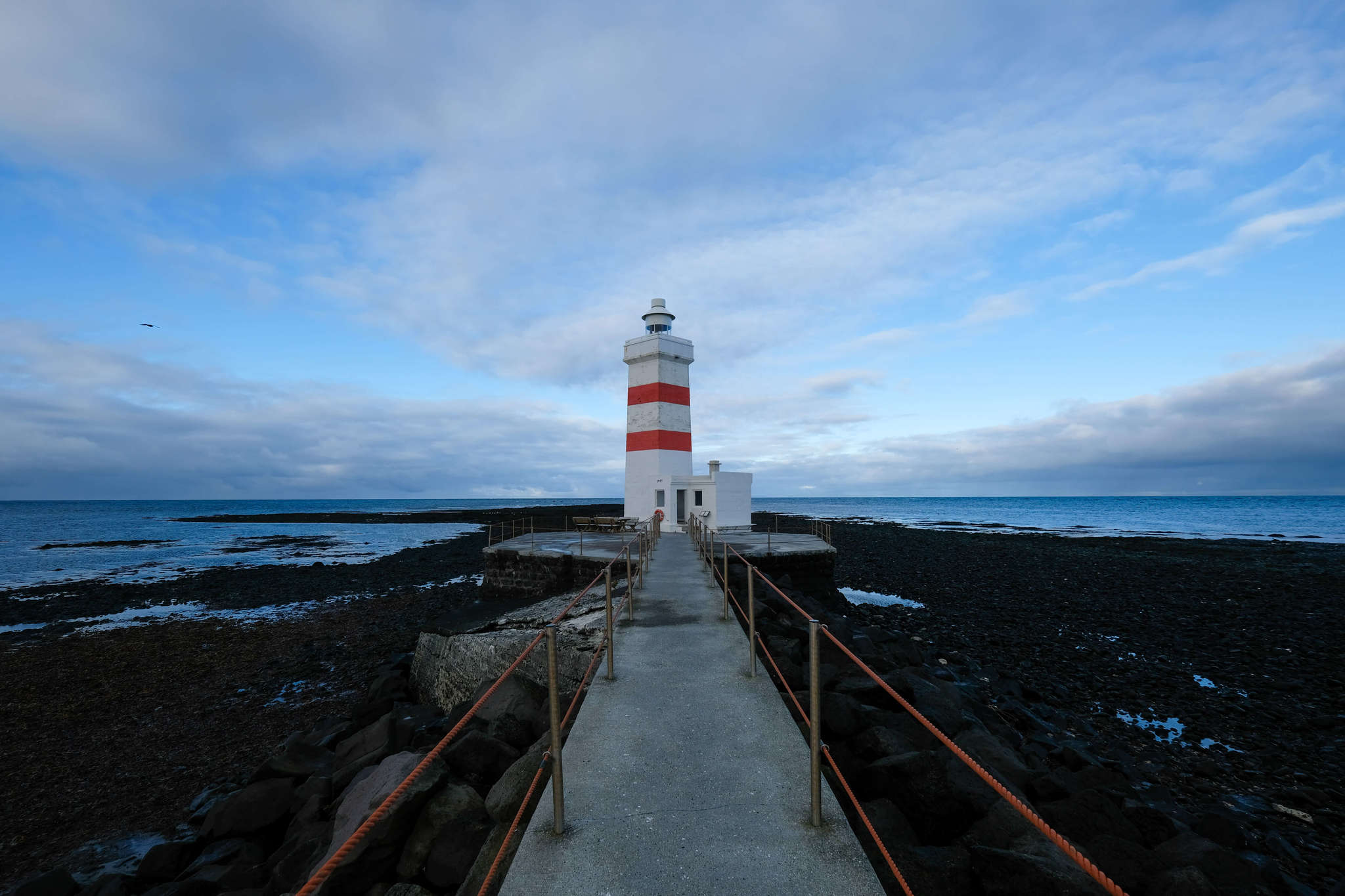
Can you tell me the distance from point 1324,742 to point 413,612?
17.6 m

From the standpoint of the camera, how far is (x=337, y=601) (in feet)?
62.0

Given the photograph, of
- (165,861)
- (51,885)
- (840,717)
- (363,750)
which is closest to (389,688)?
(363,750)

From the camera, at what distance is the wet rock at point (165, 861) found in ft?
16.0

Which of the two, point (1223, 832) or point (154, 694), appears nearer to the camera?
point (1223, 832)

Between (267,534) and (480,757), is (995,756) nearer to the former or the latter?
(480,757)

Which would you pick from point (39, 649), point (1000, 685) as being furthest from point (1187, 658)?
point (39, 649)

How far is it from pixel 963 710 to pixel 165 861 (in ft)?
24.3

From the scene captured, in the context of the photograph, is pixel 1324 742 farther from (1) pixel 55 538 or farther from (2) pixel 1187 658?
(1) pixel 55 538

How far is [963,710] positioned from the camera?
6.55 m

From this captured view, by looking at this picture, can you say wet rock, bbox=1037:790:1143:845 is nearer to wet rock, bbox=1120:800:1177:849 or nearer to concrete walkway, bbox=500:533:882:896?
wet rock, bbox=1120:800:1177:849

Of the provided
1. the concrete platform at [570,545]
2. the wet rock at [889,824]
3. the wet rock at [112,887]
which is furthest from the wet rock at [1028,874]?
the concrete platform at [570,545]

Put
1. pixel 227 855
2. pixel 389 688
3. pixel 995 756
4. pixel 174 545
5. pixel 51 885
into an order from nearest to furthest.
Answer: pixel 51 885 < pixel 227 855 < pixel 995 756 < pixel 389 688 < pixel 174 545

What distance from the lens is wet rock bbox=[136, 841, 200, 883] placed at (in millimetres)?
4867

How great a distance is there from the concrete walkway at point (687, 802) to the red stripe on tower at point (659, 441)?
1489cm
